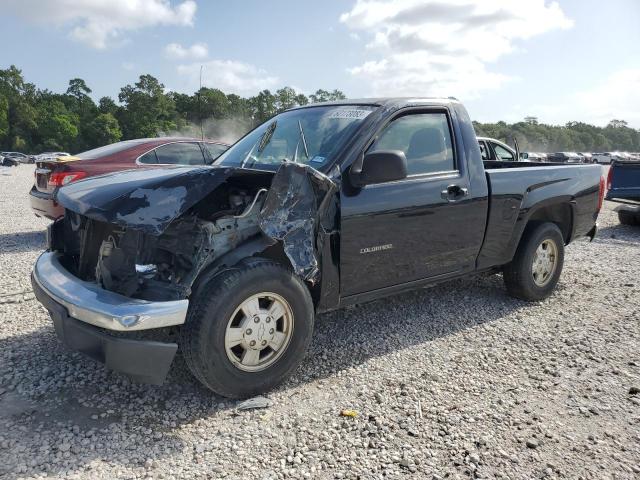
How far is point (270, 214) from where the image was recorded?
313 centimetres

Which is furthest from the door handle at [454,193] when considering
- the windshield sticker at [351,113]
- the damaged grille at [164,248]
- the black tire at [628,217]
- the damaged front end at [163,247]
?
the black tire at [628,217]

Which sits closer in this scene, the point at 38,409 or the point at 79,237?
the point at 38,409

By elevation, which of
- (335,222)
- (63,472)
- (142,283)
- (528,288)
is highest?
(335,222)

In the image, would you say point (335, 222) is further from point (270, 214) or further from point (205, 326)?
point (205, 326)

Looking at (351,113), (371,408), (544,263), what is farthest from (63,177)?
(544,263)

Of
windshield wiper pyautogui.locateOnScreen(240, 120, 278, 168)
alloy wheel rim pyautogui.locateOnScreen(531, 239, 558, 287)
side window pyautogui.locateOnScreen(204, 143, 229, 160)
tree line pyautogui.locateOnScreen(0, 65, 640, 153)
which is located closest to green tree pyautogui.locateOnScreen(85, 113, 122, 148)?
tree line pyautogui.locateOnScreen(0, 65, 640, 153)

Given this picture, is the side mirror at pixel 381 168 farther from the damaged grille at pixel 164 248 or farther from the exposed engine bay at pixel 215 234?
the damaged grille at pixel 164 248

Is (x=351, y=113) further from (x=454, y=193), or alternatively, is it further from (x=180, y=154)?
(x=180, y=154)

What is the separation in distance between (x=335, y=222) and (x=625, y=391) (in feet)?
7.53

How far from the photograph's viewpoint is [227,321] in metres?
2.91

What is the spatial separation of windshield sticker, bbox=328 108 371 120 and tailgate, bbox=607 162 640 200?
364 inches

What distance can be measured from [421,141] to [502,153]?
8.46 meters

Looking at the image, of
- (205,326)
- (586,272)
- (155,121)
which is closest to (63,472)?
(205,326)

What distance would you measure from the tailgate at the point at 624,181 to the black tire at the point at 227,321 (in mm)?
10115
